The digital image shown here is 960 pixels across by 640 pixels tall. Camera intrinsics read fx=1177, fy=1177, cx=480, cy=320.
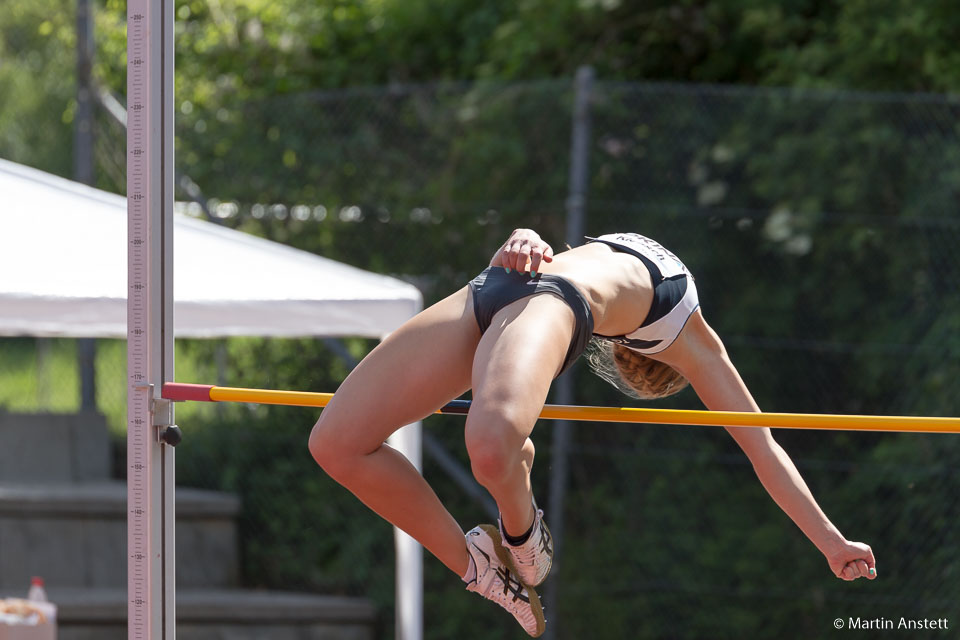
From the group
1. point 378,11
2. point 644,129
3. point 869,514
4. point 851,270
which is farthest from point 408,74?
point 869,514

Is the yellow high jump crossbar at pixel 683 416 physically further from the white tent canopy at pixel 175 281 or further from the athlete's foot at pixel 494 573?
the white tent canopy at pixel 175 281

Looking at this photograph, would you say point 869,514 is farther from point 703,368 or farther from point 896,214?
point 703,368

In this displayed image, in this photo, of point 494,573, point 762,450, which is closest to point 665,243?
point 762,450

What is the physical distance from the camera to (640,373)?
308cm

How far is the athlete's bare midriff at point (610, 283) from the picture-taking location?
8.70ft

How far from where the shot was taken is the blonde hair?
307 cm

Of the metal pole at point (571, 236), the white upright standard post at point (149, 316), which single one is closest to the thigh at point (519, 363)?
the white upright standard post at point (149, 316)

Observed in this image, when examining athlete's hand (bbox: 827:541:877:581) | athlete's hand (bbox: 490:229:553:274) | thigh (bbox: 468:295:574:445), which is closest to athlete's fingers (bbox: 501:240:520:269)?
athlete's hand (bbox: 490:229:553:274)

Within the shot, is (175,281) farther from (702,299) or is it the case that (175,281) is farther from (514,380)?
(702,299)

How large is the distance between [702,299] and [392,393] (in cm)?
298

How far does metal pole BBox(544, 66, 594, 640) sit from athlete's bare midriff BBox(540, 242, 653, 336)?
2507mm

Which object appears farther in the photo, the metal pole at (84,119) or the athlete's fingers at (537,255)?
the metal pole at (84,119)

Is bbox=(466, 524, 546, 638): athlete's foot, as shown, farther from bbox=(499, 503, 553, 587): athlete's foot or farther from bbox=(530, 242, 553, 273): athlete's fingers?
bbox=(530, 242, 553, 273): athlete's fingers

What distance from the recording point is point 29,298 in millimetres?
3510
